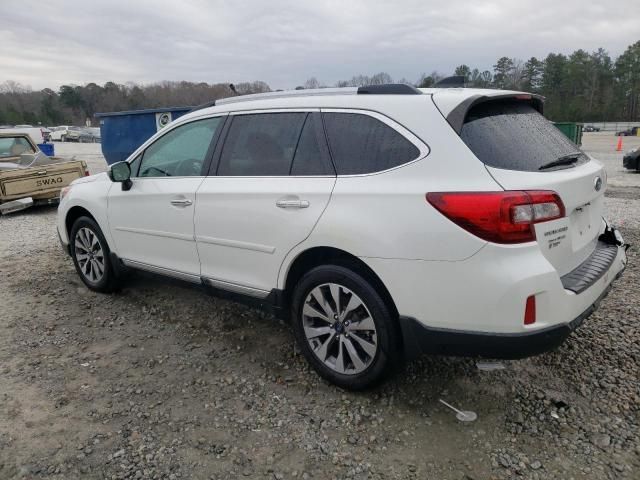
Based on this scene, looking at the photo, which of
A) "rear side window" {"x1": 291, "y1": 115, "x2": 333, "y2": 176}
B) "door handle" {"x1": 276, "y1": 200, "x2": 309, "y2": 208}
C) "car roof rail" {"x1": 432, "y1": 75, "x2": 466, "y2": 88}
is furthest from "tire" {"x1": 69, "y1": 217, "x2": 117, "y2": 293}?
"car roof rail" {"x1": 432, "y1": 75, "x2": 466, "y2": 88}

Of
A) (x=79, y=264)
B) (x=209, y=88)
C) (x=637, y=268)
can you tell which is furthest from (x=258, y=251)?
(x=209, y=88)

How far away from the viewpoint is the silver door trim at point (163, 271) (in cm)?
384

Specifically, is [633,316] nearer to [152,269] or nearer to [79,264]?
[152,269]

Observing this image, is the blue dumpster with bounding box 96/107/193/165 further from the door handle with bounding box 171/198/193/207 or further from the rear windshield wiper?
the rear windshield wiper

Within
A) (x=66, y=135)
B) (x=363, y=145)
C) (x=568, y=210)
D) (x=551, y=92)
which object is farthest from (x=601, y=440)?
(x=551, y=92)

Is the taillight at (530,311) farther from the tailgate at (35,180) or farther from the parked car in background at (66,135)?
the parked car in background at (66,135)

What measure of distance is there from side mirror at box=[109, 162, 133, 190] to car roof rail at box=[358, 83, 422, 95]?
7.35 ft

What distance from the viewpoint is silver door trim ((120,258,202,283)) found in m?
3.84

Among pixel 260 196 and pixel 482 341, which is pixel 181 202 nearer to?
pixel 260 196

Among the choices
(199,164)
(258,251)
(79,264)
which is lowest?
(79,264)

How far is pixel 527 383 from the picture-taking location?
10.2 feet

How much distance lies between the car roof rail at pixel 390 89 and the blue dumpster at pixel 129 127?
6.12 m

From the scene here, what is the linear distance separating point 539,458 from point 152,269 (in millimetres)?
3179

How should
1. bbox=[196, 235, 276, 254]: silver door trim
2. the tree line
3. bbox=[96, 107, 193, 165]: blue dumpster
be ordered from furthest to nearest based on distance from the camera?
the tree line → bbox=[96, 107, 193, 165]: blue dumpster → bbox=[196, 235, 276, 254]: silver door trim
